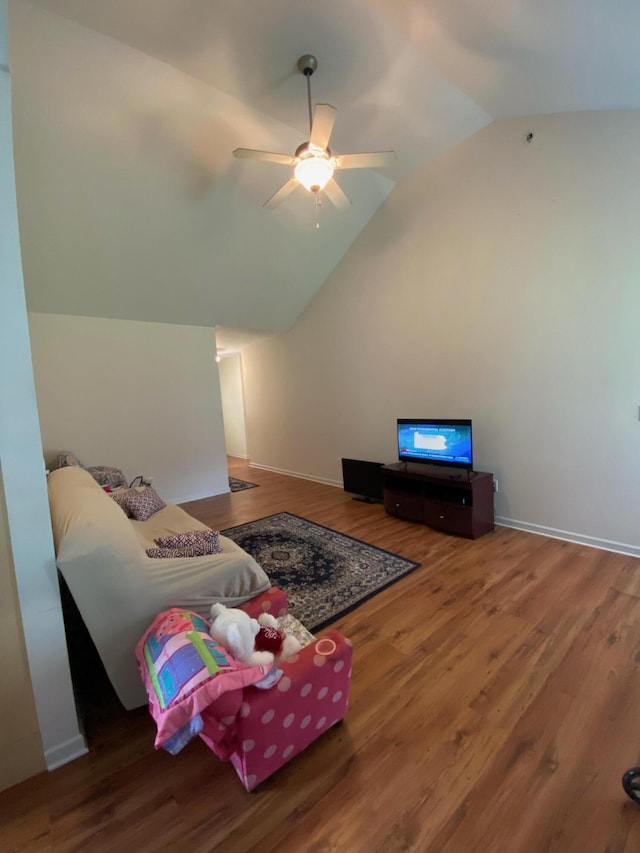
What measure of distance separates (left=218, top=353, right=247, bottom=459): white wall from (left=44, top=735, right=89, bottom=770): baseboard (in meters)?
5.93

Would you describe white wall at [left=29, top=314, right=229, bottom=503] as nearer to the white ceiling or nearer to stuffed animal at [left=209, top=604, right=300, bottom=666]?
the white ceiling

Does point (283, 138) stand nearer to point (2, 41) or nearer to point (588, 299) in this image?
point (2, 41)

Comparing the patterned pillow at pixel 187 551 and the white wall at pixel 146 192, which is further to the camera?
the white wall at pixel 146 192

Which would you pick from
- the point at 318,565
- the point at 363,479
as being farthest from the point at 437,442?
the point at 318,565

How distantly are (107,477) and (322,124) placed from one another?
361cm

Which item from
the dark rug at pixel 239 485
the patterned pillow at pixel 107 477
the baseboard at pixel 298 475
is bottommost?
the dark rug at pixel 239 485

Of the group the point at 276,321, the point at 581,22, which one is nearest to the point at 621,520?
the point at 581,22

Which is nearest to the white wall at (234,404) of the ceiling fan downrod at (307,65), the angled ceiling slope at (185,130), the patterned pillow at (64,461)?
the angled ceiling slope at (185,130)

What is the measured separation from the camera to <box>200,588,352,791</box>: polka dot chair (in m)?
1.19

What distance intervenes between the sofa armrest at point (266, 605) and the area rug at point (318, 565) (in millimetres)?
501

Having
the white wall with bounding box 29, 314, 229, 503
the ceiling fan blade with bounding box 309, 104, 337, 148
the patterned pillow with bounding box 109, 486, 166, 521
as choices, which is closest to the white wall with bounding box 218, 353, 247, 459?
the white wall with bounding box 29, 314, 229, 503

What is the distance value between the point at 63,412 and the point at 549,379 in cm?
496

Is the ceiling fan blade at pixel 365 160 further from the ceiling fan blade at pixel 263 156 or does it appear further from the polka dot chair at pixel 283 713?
the polka dot chair at pixel 283 713

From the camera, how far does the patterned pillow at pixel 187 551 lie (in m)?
1.84
